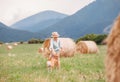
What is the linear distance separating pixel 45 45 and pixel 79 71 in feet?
25.5

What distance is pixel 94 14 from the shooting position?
4515 inches

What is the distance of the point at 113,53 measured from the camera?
487 centimetres

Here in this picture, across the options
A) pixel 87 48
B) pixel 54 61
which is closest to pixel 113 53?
pixel 54 61

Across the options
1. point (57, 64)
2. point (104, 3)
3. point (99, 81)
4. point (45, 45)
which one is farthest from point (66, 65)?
point (104, 3)


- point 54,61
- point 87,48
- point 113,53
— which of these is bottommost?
point 113,53

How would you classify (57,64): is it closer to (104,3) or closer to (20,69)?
(20,69)

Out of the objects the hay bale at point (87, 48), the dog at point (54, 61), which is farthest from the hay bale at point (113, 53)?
the hay bale at point (87, 48)

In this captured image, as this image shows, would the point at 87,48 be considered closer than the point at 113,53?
No

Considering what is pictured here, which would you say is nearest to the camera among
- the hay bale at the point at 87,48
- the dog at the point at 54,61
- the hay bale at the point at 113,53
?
the hay bale at the point at 113,53

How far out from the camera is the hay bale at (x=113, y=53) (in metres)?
4.75

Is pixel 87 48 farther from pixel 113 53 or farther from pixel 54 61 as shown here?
pixel 113 53

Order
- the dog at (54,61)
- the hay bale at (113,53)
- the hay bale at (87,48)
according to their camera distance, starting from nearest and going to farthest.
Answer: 1. the hay bale at (113,53)
2. the dog at (54,61)
3. the hay bale at (87,48)

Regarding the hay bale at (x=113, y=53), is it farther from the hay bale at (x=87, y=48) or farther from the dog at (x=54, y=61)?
the hay bale at (x=87, y=48)

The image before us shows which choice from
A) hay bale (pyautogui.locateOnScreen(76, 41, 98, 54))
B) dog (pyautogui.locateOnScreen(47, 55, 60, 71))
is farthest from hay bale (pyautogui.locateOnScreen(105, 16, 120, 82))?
hay bale (pyautogui.locateOnScreen(76, 41, 98, 54))
